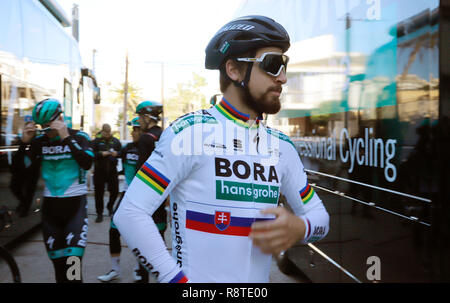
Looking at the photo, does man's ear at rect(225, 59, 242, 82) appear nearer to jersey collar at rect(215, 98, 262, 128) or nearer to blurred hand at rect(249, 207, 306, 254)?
jersey collar at rect(215, 98, 262, 128)

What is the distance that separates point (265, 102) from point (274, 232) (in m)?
0.65

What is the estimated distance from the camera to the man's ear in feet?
5.80

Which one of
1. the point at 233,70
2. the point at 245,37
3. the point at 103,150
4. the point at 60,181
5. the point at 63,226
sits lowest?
the point at 63,226

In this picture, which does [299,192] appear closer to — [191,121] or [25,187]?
[191,121]

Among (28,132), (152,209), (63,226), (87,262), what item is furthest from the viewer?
(87,262)

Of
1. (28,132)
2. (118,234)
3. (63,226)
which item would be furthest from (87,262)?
(28,132)

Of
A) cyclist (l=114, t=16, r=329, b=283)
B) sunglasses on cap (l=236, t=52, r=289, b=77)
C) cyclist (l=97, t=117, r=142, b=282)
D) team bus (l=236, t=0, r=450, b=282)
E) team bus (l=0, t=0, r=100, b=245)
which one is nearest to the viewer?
cyclist (l=114, t=16, r=329, b=283)

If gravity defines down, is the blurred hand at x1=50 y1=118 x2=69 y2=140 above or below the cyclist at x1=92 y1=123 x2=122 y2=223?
above

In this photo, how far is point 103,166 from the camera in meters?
8.13

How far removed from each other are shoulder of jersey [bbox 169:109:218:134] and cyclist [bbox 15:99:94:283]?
2531 millimetres

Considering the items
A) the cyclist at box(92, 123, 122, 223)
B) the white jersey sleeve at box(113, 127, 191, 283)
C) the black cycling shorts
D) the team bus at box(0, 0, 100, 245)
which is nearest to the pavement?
the team bus at box(0, 0, 100, 245)

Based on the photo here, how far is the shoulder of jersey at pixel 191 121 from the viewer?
1.59 m
